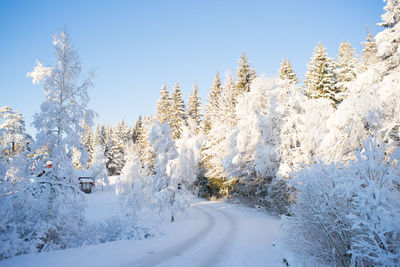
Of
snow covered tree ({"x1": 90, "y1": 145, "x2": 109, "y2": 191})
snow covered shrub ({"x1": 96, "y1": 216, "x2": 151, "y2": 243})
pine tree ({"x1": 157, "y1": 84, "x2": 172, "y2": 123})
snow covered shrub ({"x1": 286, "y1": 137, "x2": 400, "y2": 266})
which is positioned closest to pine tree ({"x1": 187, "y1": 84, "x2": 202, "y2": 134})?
pine tree ({"x1": 157, "y1": 84, "x2": 172, "y2": 123})

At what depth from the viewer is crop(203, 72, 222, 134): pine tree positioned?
30859 mm

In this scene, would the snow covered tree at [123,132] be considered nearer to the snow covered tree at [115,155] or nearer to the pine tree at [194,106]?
the snow covered tree at [115,155]

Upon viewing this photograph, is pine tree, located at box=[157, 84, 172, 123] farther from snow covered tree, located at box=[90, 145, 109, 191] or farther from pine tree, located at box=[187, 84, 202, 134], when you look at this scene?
snow covered tree, located at box=[90, 145, 109, 191]

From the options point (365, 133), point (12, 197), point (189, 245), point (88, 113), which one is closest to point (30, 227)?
point (12, 197)

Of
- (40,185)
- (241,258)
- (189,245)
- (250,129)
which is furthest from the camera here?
A: (250,129)

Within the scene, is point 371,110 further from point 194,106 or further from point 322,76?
point 194,106

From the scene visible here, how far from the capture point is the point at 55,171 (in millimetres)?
10328

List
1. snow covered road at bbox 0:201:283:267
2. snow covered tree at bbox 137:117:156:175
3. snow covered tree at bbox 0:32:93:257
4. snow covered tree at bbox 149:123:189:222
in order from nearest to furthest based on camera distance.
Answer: snow covered road at bbox 0:201:283:267 → snow covered tree at bbox 0:32:93:257 → snow covered tree at bbox 149:123:189:222 → snow covered tree at bbox 137:117:156:175

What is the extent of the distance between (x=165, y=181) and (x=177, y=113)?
2322 cm

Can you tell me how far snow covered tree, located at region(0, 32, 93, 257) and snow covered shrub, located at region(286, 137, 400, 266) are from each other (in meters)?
10.1

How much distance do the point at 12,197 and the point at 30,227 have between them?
1.49 m

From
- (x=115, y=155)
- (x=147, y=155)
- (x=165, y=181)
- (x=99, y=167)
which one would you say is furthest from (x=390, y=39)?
(x=115, y=155)

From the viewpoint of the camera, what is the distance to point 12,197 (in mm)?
8742

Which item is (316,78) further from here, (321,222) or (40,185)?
(40,185)
